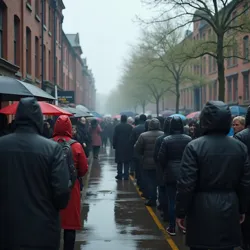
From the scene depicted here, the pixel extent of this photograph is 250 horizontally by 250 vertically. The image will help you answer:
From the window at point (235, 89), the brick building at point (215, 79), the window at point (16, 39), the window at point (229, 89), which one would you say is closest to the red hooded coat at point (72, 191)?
the window at point (16, 39)

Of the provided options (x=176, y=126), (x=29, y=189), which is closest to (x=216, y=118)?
(x=29, y=189)

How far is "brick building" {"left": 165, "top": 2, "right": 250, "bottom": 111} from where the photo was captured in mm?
36188

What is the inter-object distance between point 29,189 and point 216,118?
1.82m

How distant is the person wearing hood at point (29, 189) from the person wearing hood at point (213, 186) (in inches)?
45.3

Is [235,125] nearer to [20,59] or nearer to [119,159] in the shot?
[119,159]

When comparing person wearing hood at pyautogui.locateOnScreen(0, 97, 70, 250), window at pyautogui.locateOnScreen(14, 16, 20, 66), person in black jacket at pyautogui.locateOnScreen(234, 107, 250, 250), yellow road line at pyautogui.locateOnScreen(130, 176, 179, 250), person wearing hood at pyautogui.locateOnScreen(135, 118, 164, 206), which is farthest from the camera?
window at pyautogui.locateOnScreen(14, 16, 20, 66)

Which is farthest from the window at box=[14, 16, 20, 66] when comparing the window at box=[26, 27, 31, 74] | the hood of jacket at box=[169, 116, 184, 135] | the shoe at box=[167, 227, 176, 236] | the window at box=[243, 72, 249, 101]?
the window at box=[243, 72, 249, 101]

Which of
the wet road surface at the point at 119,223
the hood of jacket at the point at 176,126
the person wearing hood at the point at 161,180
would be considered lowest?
the wet road surface at the point at 119,223

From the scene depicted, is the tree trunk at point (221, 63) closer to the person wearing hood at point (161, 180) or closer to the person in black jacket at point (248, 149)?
the person wearing hood at point (161, 180)

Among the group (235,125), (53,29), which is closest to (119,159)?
(235,125)

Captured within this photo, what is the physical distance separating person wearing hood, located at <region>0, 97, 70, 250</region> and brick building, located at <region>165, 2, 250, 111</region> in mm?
22455

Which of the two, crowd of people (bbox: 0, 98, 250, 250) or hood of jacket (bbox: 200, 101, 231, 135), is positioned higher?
hood of jacket (bbox: 200, 101, 231, 135)

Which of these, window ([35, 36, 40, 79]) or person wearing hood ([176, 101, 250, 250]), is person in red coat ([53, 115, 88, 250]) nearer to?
person wearing hood ([176, 101, 250, 250])

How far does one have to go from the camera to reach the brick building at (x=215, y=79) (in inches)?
1425
